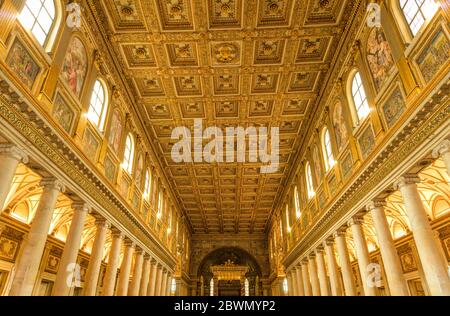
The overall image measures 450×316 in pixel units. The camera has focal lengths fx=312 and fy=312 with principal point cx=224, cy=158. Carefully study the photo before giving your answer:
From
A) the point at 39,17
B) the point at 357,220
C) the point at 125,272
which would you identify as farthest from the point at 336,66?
the point at 125,272

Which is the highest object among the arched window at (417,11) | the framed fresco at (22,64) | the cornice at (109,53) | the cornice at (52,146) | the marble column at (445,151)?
the cornice at (109,53)

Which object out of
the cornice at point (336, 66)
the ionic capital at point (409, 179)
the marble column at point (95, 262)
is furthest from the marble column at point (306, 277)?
the marble column at point (95, 262)

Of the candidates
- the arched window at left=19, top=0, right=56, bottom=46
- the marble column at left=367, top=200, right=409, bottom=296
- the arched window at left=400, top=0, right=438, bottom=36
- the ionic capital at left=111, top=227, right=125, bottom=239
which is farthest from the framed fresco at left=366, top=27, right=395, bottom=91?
the ionic capital at left=111, top=227, right=125, bottom=239

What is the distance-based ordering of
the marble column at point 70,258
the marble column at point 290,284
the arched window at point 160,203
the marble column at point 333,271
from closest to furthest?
the marble column at point 70,258
the marble column at point 333,271
the arched window at point 160,203
the marble column at point 290,284

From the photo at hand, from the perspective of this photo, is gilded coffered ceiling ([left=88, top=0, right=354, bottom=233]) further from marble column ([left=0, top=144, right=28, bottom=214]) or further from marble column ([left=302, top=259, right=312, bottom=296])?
marble column ([left=302, top=259, right=312, bottom=296])

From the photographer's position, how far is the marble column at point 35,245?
22.9 feet

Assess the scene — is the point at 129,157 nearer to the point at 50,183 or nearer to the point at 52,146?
the point at 50,183

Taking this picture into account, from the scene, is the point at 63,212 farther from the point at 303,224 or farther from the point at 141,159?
the point at 303,224

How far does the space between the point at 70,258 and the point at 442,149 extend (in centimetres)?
994

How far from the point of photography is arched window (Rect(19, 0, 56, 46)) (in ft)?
24.2

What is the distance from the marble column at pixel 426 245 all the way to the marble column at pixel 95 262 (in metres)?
9.62

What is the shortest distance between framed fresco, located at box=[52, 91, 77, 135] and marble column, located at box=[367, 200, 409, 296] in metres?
9.49

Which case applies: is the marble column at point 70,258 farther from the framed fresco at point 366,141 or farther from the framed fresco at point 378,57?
the framed fresco at point 378,57

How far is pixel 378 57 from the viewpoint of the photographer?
9570 mm
